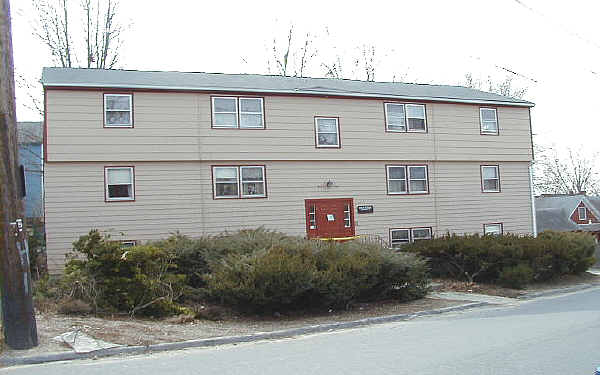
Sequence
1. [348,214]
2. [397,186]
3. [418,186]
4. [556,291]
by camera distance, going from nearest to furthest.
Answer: [556,291], [348,214], [397,186], [418,186]

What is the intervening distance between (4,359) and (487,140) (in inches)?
853

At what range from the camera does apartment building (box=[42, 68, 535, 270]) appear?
65.7 ft

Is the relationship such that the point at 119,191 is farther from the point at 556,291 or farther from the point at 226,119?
the point at 556,291

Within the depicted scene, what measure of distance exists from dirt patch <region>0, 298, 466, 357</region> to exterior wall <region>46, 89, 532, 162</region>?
9088 mm

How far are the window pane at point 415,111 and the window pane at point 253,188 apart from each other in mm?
6938

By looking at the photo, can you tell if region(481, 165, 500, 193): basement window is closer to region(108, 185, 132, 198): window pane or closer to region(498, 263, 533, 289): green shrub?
region(498, 263, 533, 289): green shrub

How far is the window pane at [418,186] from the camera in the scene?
24.8m

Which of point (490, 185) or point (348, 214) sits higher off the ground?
point (490, 185)

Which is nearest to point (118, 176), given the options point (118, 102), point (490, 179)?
point (118, 102)

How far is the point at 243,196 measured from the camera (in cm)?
2195

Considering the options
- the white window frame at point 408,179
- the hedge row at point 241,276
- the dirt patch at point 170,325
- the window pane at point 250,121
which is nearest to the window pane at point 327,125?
the window pane at point 250,121

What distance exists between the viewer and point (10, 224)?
9172 millimetres

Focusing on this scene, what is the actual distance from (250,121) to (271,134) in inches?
34.8

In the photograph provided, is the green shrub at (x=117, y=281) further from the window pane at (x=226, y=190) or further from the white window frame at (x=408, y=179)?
the white window frame at (x=408, y=179)
